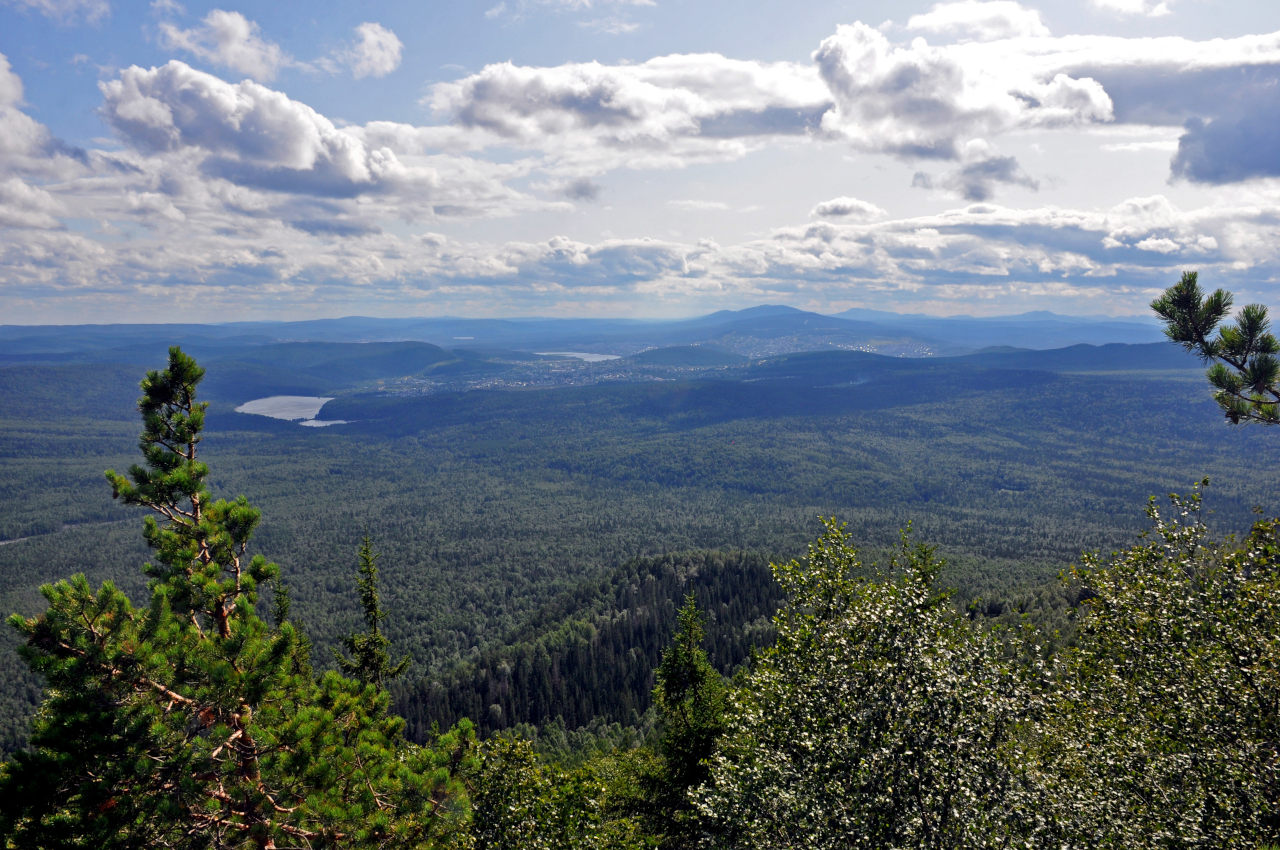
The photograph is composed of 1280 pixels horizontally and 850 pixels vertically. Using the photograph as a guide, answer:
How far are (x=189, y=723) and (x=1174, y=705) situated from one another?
24.3 m

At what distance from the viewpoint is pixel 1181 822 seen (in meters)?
14.6

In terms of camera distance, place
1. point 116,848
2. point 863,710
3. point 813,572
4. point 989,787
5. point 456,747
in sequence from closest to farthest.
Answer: point 116,848 → point 989,787 → point 863,710 → point 456,747 → point 813,572

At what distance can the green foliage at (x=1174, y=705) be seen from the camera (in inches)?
585

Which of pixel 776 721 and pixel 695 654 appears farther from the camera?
pixel 695 654

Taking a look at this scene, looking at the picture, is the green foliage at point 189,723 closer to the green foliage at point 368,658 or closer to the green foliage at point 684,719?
the green foliage at point 368,658

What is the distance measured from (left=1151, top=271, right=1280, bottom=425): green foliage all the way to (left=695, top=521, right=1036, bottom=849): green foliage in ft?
27.9

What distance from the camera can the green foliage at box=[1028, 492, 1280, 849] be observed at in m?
14.9

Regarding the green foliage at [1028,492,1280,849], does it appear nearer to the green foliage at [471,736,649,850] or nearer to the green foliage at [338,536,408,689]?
the green foliage at [471,736,649,850]

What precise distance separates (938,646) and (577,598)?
149 m

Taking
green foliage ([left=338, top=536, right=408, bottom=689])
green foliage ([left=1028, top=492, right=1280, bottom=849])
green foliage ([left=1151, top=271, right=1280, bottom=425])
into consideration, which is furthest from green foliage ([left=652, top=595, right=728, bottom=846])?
green foliage ([left=1151, top=271, right=1280, bottom=425])

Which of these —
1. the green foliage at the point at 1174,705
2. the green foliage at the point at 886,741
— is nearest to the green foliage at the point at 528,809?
the green foliage at the point at 886,741

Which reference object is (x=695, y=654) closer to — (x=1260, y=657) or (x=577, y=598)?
(x=1260, y=657)

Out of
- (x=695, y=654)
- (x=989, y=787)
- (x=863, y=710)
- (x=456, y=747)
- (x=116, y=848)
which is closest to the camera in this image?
(x=116, y=848)

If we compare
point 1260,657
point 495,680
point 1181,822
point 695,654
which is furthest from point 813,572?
point 495,680
